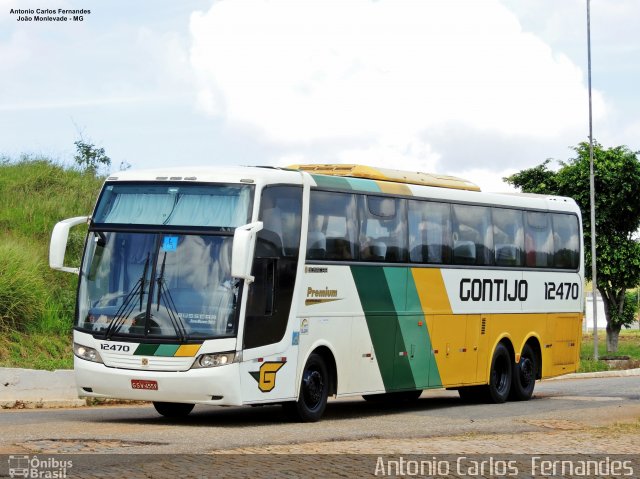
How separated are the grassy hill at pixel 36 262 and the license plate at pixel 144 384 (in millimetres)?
6585

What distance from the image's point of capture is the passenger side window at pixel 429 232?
20.2 metres

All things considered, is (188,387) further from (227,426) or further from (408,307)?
(408,307)

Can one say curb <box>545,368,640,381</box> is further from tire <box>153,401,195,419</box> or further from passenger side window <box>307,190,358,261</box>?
tire <box>153,401,195,419</box>

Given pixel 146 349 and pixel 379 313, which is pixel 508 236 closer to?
pixel 379 313

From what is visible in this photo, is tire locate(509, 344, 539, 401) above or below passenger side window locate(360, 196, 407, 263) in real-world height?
below

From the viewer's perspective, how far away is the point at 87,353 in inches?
656

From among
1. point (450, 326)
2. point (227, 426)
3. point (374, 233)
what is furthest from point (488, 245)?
point (227, 426)

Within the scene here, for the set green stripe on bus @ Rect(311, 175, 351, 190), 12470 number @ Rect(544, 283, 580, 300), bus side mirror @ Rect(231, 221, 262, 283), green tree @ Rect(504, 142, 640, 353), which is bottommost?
bus side mirror @ Rect(231, 221, 262, 283)

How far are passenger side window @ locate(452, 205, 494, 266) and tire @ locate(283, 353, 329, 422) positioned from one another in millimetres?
4297

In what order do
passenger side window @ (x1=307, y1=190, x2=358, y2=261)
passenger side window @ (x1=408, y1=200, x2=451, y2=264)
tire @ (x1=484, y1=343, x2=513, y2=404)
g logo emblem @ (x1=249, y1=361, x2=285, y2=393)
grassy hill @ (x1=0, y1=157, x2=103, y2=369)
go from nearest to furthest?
g logo emblem @ (x1=249, y1=361, x2=285, y2=393)
passenger side window @ (x1=307, y1=190, x2=358, y2=261)
passenger side window @ (x1=408, y1=200, x2=451, y2=264)
tire @ (x1=484, y1=343, x2=513, y2=404)
grassy hill @ (x1=0, y1=157, x2=103, y2=369)

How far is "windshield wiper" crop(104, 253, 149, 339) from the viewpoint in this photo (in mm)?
16328

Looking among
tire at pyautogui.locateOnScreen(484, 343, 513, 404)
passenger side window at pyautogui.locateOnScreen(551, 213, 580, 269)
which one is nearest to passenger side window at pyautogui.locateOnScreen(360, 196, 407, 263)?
tire at pyautogui.locateOnScreen(484, 343, 513, 404)

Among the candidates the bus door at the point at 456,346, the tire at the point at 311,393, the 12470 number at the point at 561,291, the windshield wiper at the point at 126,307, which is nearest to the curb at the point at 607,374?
the 12470 number at the point at 561,291

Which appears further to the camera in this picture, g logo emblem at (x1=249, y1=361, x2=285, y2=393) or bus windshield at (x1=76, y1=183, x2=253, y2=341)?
g logo emblem at (x1=249, y1=361, x2=285, y2=393)
